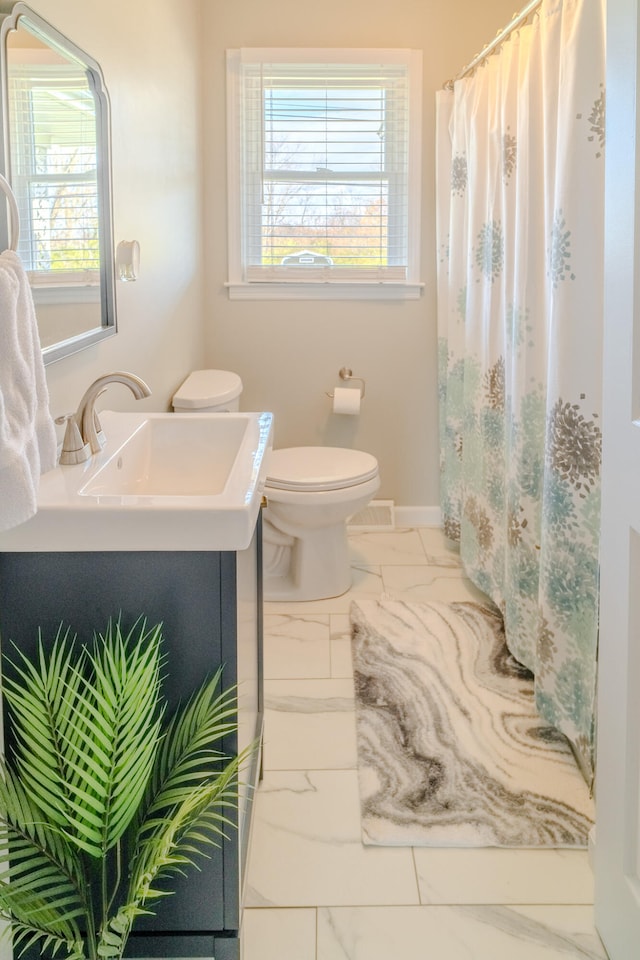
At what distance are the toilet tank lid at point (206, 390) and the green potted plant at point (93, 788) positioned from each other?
5.37ft

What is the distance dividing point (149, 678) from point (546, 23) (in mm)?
1879

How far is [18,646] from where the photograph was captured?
1.48m

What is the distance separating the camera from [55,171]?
1.87 m

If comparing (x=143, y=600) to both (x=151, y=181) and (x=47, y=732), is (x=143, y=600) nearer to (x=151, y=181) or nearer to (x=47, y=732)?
(x=47, y=732)

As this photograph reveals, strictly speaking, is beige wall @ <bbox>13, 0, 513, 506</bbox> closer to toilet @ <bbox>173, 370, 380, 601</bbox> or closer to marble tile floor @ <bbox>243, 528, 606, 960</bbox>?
toilet @ <bbox>173, 370, 380, 601</bbox>

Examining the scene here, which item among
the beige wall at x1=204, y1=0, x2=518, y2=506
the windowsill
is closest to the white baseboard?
the beige wall at x1=204, y1=0, x2=518, y2=506

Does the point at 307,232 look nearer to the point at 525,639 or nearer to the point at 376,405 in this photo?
the point at 376,405

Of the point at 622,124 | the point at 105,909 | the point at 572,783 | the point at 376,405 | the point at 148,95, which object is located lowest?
the point at 572,783

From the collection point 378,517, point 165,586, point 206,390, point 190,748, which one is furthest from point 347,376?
point 190,748

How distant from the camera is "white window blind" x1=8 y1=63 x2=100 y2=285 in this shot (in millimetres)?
1705

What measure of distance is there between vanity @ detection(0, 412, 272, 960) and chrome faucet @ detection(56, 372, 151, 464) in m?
0.04

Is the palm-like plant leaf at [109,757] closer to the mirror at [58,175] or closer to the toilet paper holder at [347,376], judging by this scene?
the mirror at [58,175]

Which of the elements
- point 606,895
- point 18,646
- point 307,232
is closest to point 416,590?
point 307,232

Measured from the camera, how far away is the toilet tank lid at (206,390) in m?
3.04
